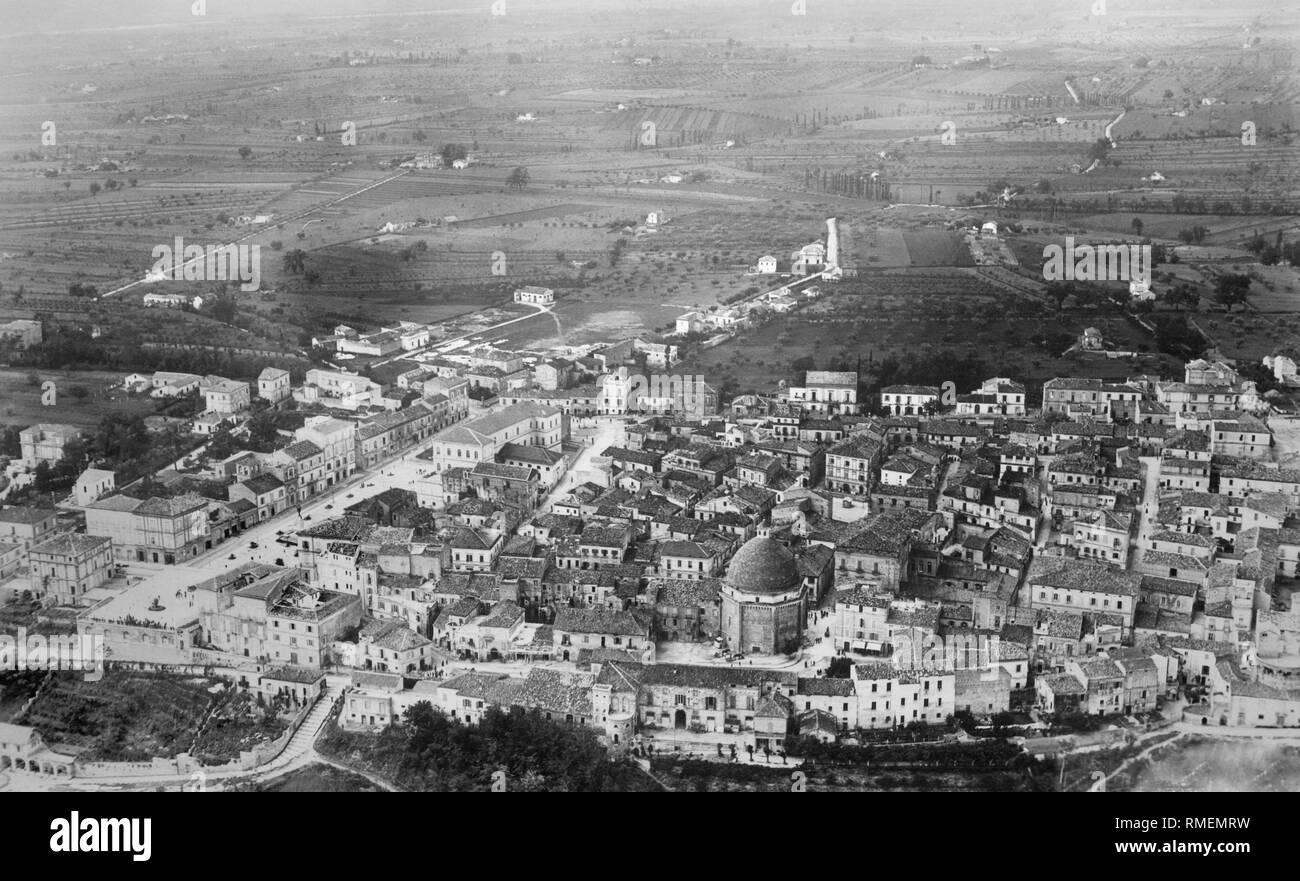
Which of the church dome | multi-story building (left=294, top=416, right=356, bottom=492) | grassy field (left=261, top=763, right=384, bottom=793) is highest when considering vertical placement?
multi-story building (left=294, top=416, right=356, bottom=492)

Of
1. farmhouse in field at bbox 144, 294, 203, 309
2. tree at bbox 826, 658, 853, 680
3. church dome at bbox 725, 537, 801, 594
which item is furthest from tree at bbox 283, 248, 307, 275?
tree at bbox 826, 658, 853, 680

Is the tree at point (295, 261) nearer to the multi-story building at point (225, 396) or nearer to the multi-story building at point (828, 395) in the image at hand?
the multi-story building at point (225, 396)

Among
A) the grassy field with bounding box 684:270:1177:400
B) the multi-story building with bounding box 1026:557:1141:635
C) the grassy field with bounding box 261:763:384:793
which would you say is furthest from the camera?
the grassy field with bounding box 684:270:1177:400

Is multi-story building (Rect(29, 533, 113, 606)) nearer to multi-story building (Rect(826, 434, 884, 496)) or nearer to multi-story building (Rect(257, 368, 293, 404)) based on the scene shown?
multi-story building (Rect(257, 368, 293, 404))

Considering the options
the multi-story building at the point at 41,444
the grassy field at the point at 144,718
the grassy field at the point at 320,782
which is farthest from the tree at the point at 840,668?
the multi-story building at the point at 41,444

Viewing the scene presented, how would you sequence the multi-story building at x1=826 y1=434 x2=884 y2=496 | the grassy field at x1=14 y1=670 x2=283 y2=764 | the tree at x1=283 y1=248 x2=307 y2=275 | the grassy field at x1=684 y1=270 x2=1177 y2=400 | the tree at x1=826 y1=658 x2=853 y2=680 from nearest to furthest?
the grassy field at x1=14 y1=670 x2=283 y2=764
the tree at x1=826 y1=658 x2=853 y2=680
the multi-story building at x1=826 y1=434 x2=884 y2=496
the grassy field at x1=684 y1=270 x2=1177 y2=400
the tree at x1=283 y1=248 x2=307 y2=275

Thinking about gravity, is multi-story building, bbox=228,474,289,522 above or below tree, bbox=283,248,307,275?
below

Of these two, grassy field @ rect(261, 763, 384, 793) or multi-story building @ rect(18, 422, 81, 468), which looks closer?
grassy field @ rect(261, 763, 384, 793)
